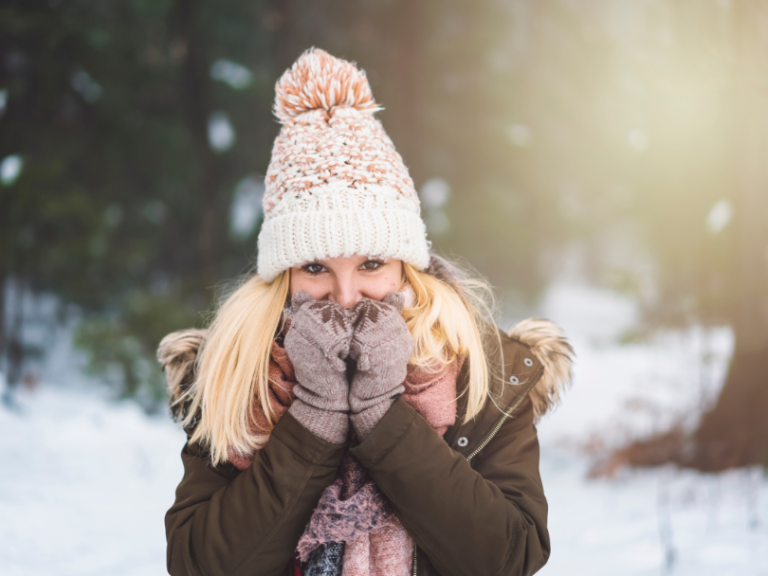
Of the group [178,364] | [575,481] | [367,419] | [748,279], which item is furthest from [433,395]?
[748,279]

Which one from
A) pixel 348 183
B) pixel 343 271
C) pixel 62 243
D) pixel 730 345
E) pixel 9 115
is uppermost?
pixel 9 115

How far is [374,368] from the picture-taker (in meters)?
0.92

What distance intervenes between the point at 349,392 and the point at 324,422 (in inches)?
2.7

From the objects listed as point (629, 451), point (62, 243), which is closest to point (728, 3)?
point (629, 451)

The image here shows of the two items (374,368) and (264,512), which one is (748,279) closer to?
(374,368)

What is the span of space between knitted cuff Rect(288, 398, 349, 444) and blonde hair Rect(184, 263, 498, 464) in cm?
18

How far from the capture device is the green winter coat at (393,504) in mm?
911

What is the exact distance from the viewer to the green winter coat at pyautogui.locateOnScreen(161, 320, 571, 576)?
0.91 m

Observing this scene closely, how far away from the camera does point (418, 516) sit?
917 millimetres

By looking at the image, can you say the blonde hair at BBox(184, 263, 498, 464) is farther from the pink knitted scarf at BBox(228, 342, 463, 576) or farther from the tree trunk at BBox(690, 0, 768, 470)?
the tree trunk at BBox(690, 0, 768, 470)

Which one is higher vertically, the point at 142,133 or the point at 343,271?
the point at 142,133

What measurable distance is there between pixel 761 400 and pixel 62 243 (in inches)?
136

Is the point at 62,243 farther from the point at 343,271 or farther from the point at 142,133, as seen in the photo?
the point at 343,271

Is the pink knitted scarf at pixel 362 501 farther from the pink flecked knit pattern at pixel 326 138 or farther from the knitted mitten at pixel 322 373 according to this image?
the pink flecked knit pattern at pixel 326 138
